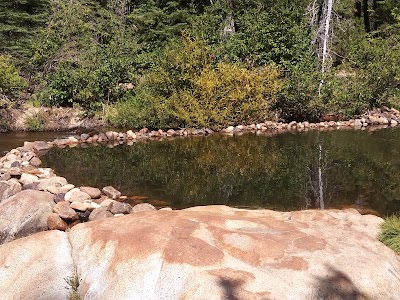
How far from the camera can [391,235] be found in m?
5.08

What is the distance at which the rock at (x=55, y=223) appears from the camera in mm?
6578

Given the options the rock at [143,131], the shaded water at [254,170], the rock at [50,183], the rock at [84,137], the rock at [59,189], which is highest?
the rock at [59,189]

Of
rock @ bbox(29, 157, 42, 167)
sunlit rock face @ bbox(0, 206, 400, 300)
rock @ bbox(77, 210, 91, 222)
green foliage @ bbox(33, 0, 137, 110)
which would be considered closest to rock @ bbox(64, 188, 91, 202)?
rock @ bbox(77, 210, 91, 222)

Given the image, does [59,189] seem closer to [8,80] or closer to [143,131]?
[143,131]

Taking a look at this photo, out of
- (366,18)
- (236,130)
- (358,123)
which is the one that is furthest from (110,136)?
(366,18)

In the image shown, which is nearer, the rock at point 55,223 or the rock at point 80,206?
the rock at point 55,223

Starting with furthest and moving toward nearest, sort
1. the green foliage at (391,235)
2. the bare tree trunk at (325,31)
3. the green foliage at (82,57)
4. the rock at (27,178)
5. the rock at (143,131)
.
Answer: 1. the green foliage at (82,57)
2. the bare tree trunk at (325,31)
3. the rock at (143,131)
4. the rock at (27,178)
5. the green foliage at (391,235)

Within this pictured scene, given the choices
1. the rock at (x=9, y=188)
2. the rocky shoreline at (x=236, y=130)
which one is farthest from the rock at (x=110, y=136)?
the rock at (x=9, y=188)

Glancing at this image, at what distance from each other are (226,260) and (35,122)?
50.2 ft

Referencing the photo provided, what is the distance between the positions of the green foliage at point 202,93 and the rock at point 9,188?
8.20 m

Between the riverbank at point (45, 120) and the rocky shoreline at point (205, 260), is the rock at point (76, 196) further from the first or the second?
the riverbank at point (45, 120)

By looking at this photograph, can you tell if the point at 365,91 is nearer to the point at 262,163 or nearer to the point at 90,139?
the point at 262,163

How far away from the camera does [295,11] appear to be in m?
19.6

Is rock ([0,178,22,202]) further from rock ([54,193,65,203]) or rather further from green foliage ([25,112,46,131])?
green foliage ([25,112,46,131])
